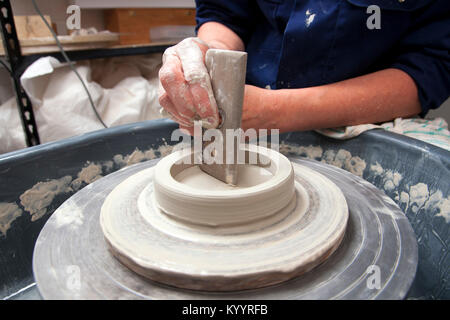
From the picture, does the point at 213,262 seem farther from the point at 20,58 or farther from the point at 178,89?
the point at 20,58

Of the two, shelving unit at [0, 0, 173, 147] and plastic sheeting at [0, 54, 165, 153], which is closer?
shelving unit at [0, 0, 173, 147]

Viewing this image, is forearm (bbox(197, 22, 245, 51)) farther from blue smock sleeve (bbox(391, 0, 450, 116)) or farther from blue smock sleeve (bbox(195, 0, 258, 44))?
blue smock sleeve (bbox(391, 0, 450, 116))

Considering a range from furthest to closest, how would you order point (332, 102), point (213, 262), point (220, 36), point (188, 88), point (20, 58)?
point (20, 58), point (220, 36), point (332, 102), point (188, 88), point (213, 262)

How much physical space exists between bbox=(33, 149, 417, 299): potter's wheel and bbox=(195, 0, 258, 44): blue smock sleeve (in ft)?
2.99

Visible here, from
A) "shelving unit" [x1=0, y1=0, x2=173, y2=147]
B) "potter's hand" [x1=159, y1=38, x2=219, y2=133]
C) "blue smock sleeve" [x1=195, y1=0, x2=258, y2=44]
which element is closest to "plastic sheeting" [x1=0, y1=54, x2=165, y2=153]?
"shelving unit" [x1=0, y1=0, x2=173, y2=147]

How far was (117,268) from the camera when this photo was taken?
56 cm

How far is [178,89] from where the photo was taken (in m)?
0.71

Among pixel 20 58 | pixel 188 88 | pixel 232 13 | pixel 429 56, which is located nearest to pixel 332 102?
pixel 429 56

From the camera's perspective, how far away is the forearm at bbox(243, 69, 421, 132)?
3.09 ft

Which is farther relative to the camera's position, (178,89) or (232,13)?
(232,13)

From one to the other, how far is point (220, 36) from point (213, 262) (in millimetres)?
1012

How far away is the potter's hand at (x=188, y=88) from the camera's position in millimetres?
671

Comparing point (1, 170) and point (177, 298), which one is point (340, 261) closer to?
point (177, 298)

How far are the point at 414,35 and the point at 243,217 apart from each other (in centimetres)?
84
